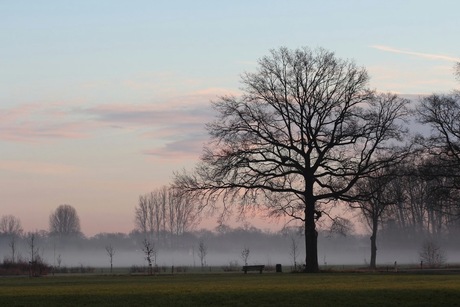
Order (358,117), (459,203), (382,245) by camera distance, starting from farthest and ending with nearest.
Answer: (382,245) < (459,203) < (358,117)

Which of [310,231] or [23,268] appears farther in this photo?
[23,268]

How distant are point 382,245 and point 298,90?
95010mm

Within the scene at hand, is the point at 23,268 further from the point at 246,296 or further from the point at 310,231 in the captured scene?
the point at 246,296

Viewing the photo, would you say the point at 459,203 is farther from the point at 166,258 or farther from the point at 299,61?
the point at 166,258

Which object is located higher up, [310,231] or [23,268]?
[310,231]

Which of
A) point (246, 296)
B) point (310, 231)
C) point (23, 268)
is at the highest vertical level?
point (310, 231)

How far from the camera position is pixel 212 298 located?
121 ft

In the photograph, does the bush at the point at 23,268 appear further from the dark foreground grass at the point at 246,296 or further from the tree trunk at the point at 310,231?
the dark foreground grass at the point at 246,296

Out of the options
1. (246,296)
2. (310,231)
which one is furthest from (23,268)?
(246,296)

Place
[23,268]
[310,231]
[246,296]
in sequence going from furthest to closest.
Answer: [23,268]
[310,231]
[246,296]

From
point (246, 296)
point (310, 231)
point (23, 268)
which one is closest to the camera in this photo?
point (246, 296)

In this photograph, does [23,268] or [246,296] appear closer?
[246,296]

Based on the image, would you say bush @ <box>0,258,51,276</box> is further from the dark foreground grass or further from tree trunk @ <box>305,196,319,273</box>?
the dark foreground grass

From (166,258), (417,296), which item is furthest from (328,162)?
(166,258)
